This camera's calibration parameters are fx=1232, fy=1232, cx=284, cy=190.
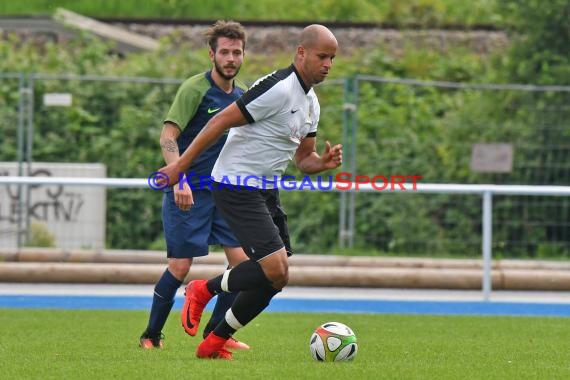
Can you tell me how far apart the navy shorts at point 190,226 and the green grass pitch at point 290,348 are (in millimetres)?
625

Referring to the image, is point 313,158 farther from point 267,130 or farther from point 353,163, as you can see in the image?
point 353,163

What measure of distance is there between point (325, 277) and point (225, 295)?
5.14 meters

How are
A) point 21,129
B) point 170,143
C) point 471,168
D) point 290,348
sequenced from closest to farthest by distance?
point 170,143, point 290,348, point 471,168, point 21,129

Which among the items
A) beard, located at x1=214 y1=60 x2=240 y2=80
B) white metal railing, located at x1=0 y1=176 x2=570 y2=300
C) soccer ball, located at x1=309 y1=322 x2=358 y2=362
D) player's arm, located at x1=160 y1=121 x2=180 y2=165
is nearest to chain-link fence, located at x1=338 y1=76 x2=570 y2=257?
white metal railing, located at x1=0 y1=176 x2=570 y2=300

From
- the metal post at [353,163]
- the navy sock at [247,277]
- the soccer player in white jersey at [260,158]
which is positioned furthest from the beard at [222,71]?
the metal post at [353,163]

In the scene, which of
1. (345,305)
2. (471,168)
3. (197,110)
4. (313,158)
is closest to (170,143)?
(197,110)

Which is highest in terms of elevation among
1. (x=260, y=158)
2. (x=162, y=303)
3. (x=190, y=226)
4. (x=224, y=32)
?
(x=224, y=32)

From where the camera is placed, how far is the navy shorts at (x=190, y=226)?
25.3ft

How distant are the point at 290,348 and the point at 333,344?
1.00 metres

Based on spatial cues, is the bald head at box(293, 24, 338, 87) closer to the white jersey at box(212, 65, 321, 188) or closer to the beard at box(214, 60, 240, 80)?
the white jersey at box(212, 65, 321, 188)

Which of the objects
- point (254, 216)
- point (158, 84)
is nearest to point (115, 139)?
point (158, 84)

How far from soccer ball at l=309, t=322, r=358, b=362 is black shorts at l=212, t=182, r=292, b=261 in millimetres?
569

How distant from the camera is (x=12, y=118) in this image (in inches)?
642

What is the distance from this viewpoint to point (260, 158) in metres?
6.77
